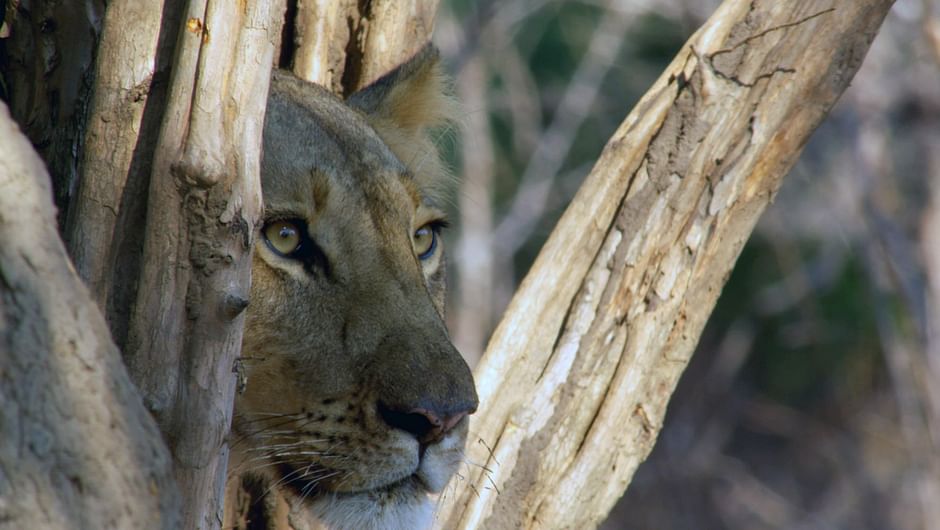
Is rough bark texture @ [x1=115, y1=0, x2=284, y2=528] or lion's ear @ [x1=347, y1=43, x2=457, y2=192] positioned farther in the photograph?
lion's ear @ [x1=347, y1=43, x2=457, y2=192]

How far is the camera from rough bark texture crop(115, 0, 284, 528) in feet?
7.37

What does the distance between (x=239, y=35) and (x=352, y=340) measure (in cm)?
96

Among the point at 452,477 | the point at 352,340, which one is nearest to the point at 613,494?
the point at 452,477

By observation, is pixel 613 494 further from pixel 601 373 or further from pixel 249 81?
pixel 249 81

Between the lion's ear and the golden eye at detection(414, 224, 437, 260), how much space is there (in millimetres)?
242

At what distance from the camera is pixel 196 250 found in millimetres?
2260

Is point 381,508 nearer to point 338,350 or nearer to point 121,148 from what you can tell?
point 338,350

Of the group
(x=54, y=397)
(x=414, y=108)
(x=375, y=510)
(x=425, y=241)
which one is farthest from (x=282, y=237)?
(x=54, y=397)

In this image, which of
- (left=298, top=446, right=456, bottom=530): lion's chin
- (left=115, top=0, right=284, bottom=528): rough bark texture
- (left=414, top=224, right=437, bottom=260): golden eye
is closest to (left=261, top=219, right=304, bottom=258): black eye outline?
(left=414, top=224, right=437, bottom=260): golden eye

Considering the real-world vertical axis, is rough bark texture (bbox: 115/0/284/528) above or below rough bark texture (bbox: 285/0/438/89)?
below

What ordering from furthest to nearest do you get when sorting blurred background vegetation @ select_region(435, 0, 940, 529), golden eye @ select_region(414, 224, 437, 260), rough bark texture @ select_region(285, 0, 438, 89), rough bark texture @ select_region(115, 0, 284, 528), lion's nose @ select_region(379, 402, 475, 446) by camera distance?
1. blurred background vegetation @ select_region(435, 0, 940, 529)
2. rough bark texture @ select_region(285, 0, 438, 89)
3. golden eye @ select_region(414, 224, 437, 260)
4. lion's nose @ select_region(379, 402, 475, 446)
5. rough bark texture @ select_region(115, 0, 284, 528)

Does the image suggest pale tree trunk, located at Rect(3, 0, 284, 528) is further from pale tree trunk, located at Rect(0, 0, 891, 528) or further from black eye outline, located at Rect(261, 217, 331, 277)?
black eye outline, located at Rect(261, 217, 331, 277)

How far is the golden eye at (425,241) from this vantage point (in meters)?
3.72

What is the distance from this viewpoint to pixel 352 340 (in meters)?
3.05
